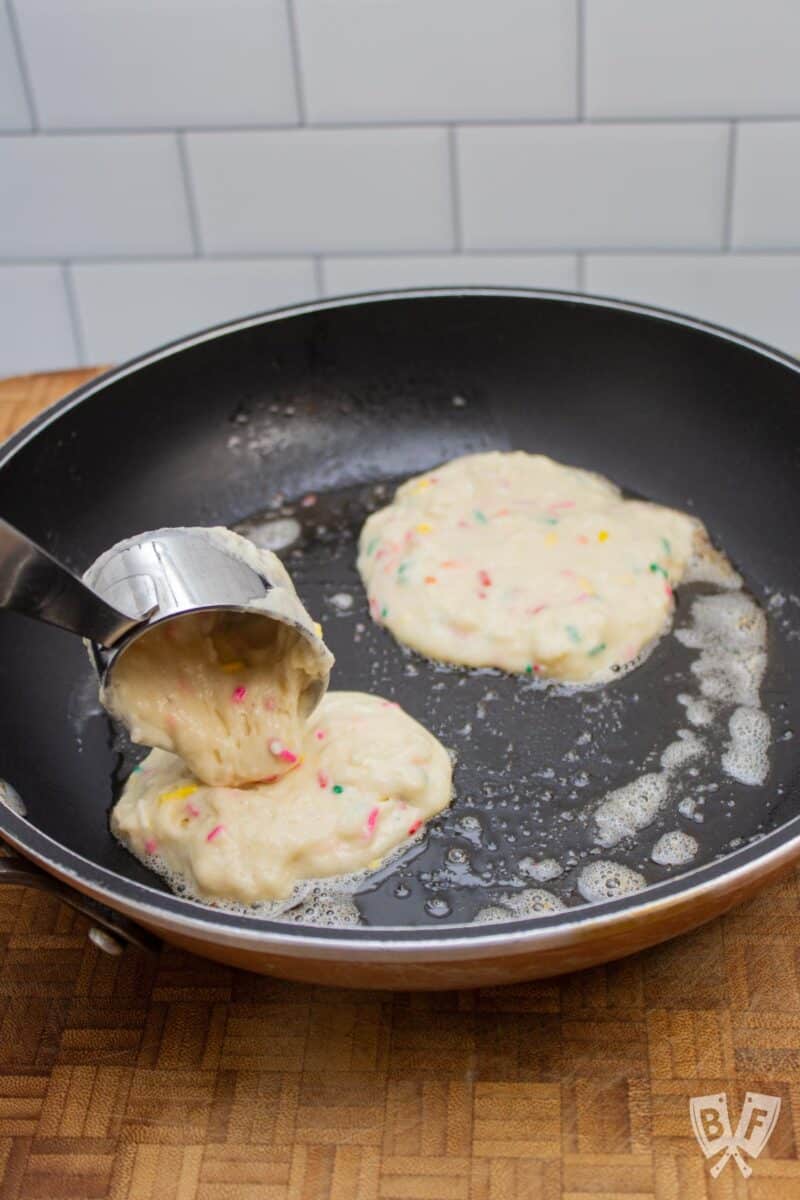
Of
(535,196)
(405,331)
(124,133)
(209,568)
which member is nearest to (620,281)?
(535,196)

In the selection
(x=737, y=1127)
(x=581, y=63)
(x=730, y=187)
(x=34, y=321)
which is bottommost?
(x=737, y=1127)

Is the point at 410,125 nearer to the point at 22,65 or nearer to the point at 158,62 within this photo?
the point at 158,62

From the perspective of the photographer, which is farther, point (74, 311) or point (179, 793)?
point (74, 311)

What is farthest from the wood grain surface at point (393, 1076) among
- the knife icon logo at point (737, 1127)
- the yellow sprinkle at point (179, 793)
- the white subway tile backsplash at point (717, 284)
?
the white subway tile backsplash at point (717, 284)

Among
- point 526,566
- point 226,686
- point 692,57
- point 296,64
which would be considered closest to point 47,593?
point 226,686

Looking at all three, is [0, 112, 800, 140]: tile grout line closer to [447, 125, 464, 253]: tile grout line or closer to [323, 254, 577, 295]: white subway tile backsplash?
[447, 125, 464, 253]: tile grout line

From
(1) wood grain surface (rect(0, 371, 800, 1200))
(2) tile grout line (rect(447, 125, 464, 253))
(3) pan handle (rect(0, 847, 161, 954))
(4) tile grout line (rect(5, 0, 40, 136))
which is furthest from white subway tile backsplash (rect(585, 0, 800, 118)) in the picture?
(3) pan handle (rect(0, 847, 161, 954))

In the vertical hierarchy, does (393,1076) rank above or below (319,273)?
below

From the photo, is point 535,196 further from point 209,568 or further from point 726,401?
point 209,568
